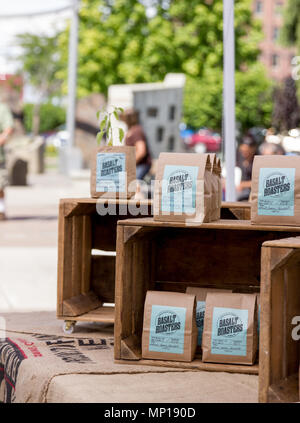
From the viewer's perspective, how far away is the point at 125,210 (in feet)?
16.4

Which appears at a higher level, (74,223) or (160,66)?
(160,66)

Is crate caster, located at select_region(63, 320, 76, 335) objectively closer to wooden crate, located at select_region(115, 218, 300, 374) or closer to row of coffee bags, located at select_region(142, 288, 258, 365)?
wooden crate, located at select_region(115, 218, 300, 374)

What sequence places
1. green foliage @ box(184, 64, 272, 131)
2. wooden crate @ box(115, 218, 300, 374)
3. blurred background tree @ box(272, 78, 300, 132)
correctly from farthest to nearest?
blurred background tree @ box(272, 78, 300, 132) < green foliage @ box(184, 64, 272, 131) < wooden crate @ box(115, 218, 300, 374)

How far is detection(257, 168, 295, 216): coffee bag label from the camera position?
3812mm

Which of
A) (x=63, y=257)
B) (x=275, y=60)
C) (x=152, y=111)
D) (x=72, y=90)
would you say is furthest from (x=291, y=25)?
(x=275, y=60)

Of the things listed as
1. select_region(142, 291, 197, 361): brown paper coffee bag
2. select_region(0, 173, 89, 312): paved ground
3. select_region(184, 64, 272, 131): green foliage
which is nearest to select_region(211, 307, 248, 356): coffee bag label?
select_region(142, 291, 197, 361): brown paper coffee bag

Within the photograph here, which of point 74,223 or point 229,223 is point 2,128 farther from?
point 229,223

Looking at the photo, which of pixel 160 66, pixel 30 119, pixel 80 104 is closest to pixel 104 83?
pixel 160 66

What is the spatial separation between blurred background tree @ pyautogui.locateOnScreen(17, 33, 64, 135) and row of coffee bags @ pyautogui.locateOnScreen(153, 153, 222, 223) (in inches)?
1861

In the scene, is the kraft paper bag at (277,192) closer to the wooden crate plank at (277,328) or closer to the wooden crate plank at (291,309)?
the wooden crate plank at (291,309)

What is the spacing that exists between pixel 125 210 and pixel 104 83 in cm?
3759

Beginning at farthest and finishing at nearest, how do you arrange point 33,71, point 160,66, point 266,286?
point 33,71, point 160,66, point 266,286

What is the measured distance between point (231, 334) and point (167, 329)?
0.31 m

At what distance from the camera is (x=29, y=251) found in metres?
10.2
